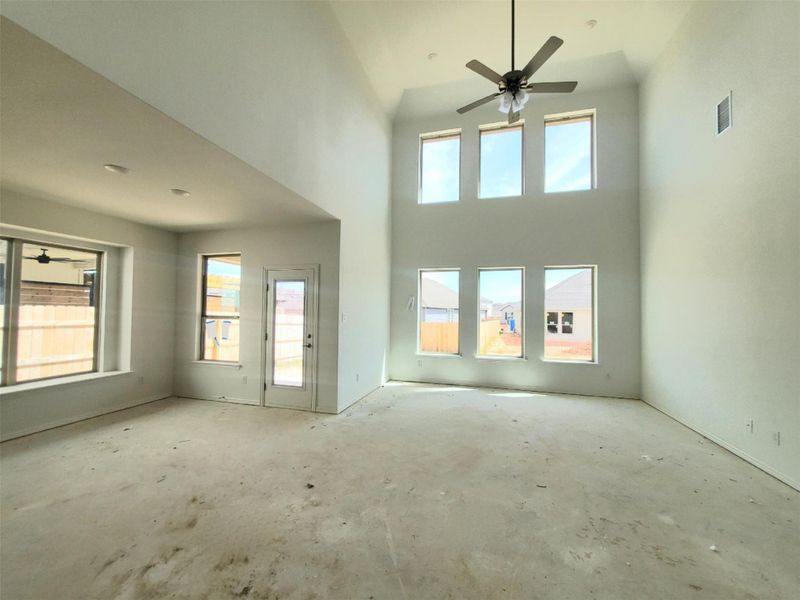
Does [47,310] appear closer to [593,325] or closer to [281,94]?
[281,94]

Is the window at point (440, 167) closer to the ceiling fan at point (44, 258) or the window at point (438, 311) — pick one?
the window at point (438, 311)

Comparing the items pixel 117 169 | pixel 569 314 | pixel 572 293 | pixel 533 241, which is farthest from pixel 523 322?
pixel 117 169

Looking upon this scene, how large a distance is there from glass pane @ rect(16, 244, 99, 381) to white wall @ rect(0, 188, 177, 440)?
0.21 metres

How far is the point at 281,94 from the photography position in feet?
10.6

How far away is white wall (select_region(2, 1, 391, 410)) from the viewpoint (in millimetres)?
1830

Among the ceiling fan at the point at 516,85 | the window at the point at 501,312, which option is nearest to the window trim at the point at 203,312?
the ceiling fan at the point at 516,85

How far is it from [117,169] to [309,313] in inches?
97.0

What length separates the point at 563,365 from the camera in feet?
18.5

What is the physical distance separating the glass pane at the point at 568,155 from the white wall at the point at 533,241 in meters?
0.17

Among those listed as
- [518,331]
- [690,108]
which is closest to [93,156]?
[518,331]

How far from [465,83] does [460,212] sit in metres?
2.16

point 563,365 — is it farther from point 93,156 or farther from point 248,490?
point 93,156

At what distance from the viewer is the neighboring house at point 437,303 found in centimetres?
632

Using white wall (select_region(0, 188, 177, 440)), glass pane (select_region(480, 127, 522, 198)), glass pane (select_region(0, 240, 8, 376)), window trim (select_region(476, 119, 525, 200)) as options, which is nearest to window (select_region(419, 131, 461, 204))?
window trim (select_region(476, 119, 525, 200))
